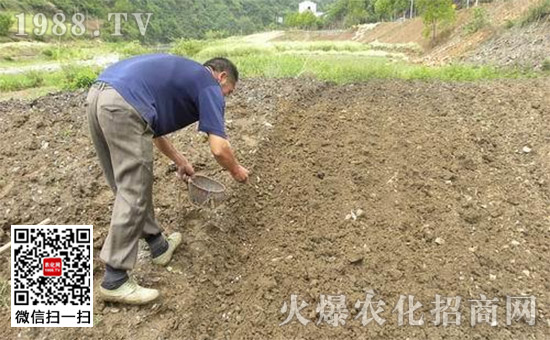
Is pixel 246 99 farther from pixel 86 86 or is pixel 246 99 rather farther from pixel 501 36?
pixel 501 36

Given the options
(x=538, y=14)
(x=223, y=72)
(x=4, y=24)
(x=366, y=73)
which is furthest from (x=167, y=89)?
(x=4, y=24)

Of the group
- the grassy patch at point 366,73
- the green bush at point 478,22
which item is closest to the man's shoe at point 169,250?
the grassy patch at point 366,73

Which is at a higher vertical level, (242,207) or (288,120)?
(288,120)

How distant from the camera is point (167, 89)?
2.30 metres

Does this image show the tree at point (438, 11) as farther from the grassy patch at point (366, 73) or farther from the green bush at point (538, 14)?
the grassy patch at point (366, 73)

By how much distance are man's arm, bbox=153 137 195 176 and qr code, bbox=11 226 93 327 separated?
68cm

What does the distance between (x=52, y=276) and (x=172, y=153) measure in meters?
1.02

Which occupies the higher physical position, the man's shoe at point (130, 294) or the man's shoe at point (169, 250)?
the man's shoe at point (169, 250)

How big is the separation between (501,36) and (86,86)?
37.4 ft

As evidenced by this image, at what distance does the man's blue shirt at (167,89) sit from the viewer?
2.24m

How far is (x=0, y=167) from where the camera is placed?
4.18 metres

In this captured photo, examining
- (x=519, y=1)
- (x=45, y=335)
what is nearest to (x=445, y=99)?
(x=45, y=335)

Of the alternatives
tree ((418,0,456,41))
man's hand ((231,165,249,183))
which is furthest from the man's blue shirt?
tree ((418,0,456,41))

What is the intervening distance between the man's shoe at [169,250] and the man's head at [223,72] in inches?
42.3
